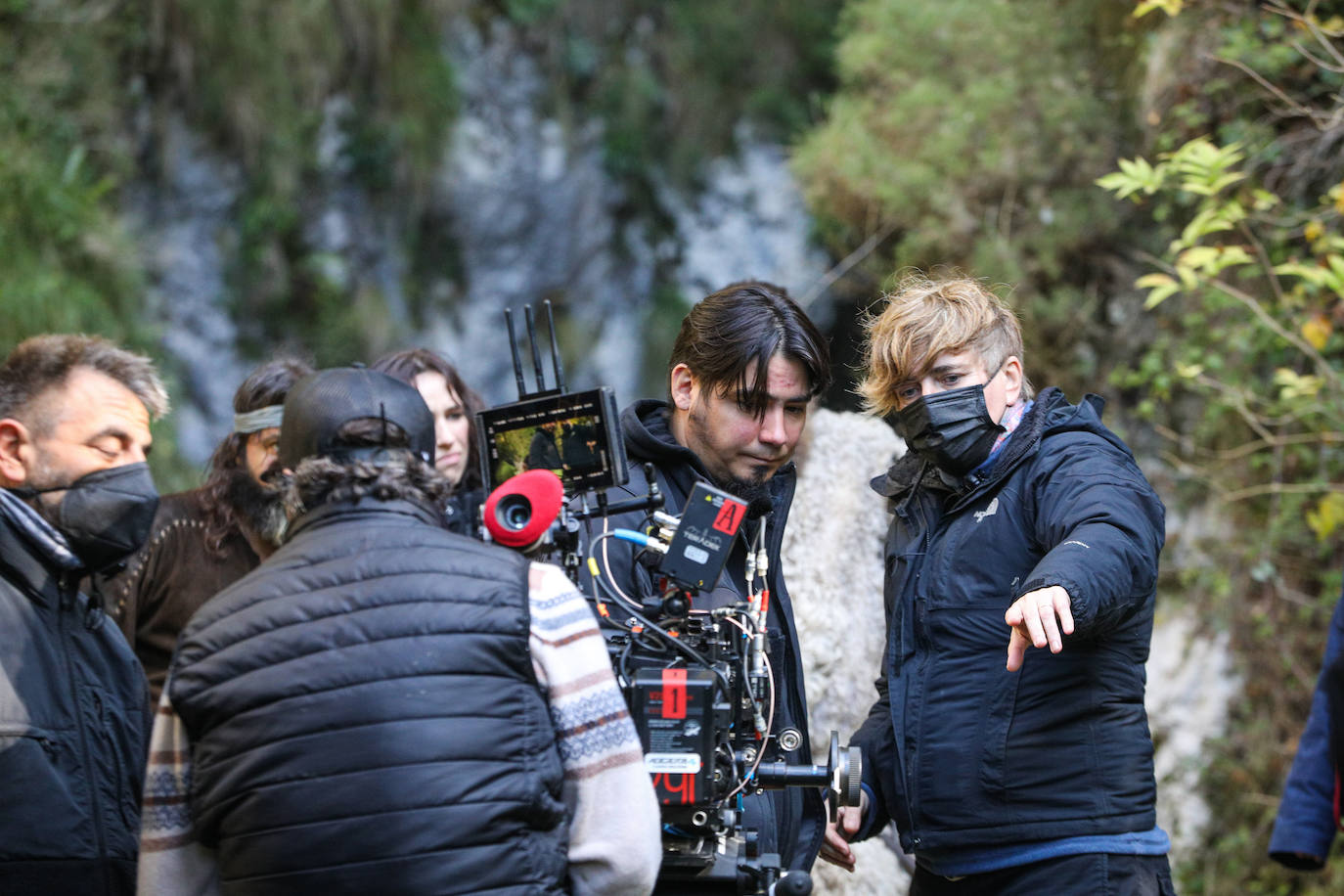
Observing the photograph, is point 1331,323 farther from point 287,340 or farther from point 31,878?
point 287,340

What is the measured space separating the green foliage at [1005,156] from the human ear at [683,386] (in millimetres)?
3061

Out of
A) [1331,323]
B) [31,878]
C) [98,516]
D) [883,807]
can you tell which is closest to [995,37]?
[1331,323]

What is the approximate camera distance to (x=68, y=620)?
7.38 feet

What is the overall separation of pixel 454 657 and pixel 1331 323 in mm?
3882

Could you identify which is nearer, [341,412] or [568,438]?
[341,412]

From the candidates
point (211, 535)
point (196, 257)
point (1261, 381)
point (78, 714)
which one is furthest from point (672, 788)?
point (196, 257)

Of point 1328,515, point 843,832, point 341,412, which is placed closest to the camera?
point 341,412

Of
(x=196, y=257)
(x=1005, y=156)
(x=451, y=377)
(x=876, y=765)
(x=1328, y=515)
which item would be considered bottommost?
(x=876, y=765)

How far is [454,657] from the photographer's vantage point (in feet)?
5.26

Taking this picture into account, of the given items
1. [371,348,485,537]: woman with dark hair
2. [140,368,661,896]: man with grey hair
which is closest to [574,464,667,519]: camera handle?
[140,368,661,896]: man with grey hair

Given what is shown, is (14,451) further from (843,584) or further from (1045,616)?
(843,584)

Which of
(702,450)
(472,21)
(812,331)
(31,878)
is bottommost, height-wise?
(31,878)

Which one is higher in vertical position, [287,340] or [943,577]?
[287,340]

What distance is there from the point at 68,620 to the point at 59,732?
219 mm
